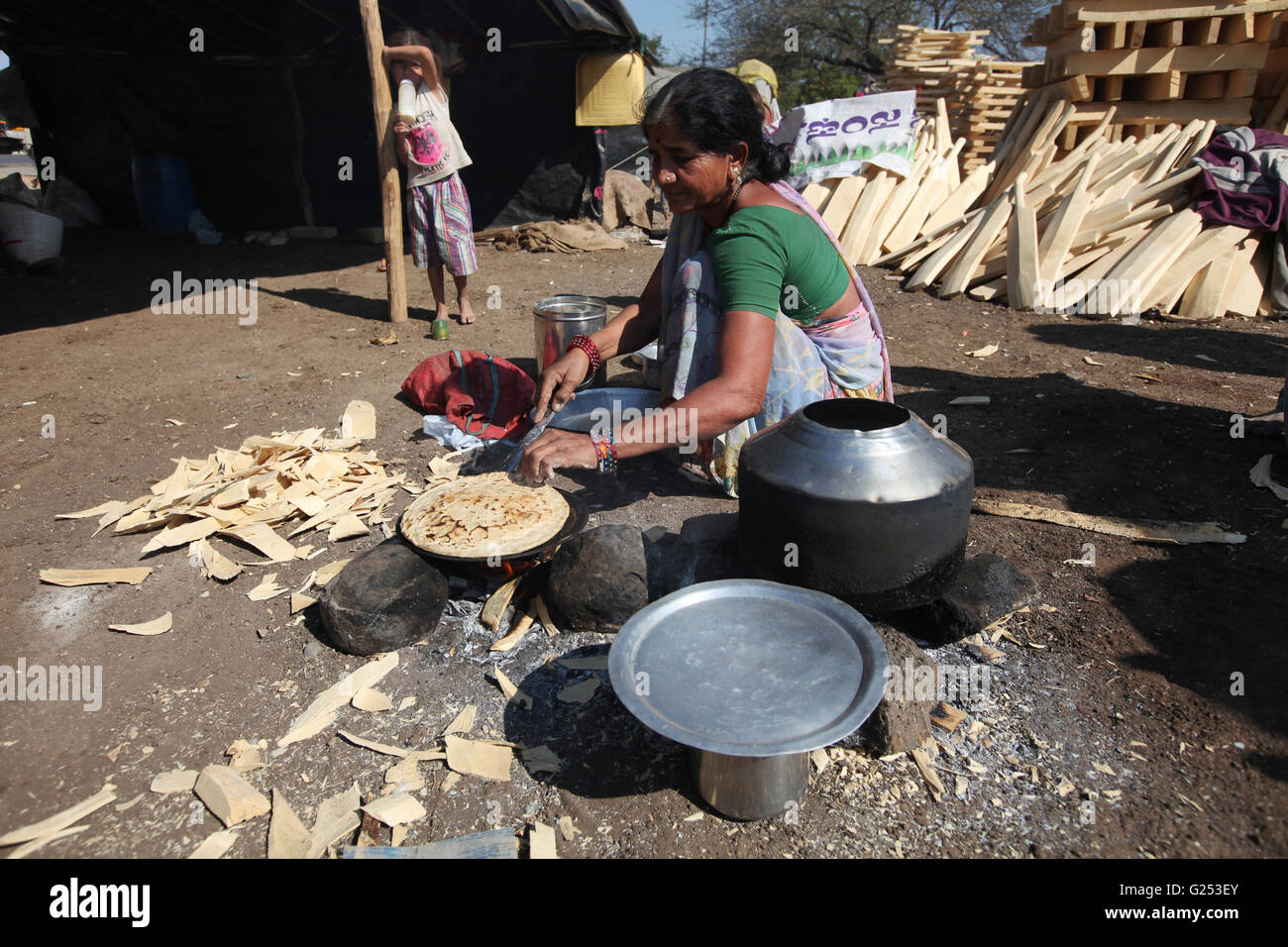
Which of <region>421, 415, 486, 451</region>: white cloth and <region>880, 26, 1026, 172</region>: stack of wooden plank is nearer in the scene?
<region>421, 415, 486, 451</region>: white cloth

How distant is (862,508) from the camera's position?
7.58 ft

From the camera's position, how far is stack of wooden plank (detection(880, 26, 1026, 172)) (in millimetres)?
11195

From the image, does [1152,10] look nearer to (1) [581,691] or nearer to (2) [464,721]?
(1) [581,691]

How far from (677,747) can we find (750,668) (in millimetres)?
462

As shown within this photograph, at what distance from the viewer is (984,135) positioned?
36.9 feet

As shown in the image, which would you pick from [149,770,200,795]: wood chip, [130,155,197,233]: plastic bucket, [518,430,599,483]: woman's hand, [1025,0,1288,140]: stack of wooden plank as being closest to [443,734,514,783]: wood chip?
[149,770,200,795]: wood chip

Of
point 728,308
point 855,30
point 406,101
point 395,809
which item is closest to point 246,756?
point 395,809

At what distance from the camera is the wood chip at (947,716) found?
2439mm

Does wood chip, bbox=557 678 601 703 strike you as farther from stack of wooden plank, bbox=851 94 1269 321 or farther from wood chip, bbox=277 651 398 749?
stack of wooden plank, bbox=851 94 1269 321

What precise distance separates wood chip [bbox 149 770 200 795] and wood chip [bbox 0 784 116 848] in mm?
114

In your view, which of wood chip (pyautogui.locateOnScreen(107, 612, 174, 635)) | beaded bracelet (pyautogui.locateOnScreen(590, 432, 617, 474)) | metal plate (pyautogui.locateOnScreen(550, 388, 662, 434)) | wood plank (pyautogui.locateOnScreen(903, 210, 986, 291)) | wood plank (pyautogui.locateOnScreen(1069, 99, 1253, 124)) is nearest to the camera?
beaded bracelet (pyautogui.locateOnScreen(590, 432, 617, 474))

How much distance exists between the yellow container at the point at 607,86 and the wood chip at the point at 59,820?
9571 millimetres
